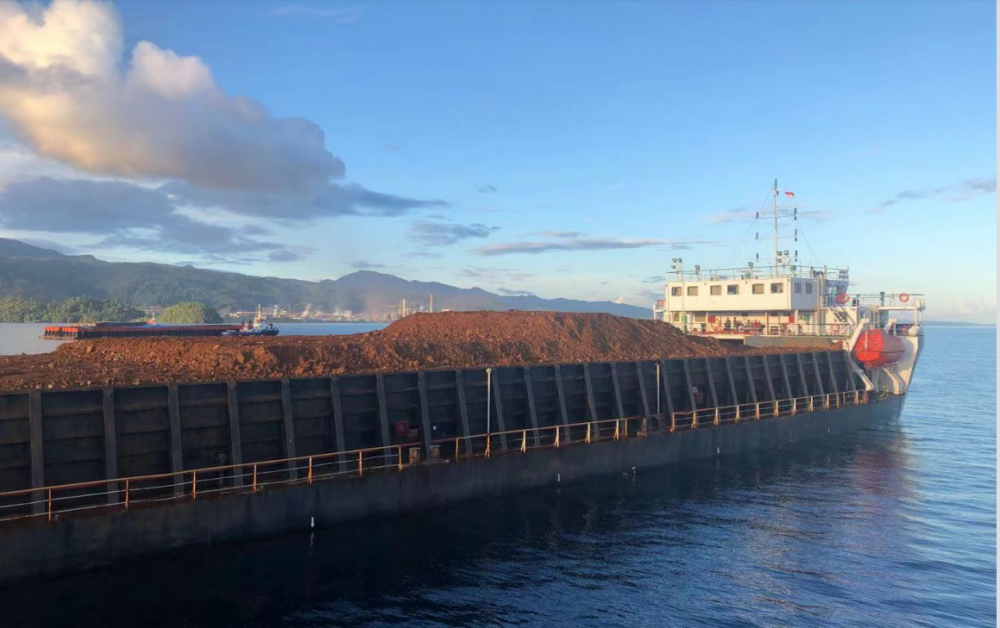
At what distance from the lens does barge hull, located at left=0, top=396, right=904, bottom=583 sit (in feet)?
56.9

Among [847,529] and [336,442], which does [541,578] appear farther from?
[847,529]

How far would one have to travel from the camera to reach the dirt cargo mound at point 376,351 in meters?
25.2

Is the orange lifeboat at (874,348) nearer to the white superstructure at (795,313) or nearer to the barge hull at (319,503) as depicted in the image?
the white superstructure at (795,313)

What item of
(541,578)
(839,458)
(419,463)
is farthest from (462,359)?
(839,458)

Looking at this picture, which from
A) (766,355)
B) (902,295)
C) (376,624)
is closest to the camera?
(376,624)

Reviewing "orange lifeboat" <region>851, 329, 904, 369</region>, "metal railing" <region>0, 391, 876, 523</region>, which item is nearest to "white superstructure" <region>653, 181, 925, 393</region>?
"orange lifeboat" <region>851, 329, 904, 369</region>

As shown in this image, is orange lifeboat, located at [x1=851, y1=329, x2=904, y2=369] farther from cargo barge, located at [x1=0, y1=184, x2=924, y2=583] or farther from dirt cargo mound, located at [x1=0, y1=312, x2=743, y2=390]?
dirt cargo mound, located at [x1=0, y1=312, x2=743, y2=390]

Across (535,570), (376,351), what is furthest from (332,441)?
(535,570)

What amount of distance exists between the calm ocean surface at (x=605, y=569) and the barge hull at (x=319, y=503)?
0.50 m

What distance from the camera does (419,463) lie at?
80.4 ft

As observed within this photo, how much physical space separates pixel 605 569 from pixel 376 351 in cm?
1623

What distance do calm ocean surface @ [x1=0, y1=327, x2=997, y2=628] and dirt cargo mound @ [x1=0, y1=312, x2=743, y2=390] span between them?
8.44 metres

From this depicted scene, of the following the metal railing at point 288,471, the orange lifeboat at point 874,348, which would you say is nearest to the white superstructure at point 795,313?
the orange lifeboat at point 874,348

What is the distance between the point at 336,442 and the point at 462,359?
39.1 feet
